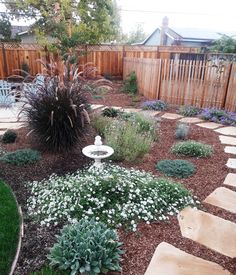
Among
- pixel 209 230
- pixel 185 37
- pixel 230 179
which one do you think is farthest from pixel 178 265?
pixel 185 37

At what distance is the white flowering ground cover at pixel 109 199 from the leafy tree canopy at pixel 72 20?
303 inches

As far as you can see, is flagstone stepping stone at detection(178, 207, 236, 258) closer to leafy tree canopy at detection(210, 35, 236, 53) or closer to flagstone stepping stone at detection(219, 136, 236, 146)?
flagstone stepping stone at detection(219, 136, 236, 146)

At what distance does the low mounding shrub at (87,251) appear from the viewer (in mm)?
1713

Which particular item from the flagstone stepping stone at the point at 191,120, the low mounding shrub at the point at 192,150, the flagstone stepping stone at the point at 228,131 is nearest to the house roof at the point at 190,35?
the flagstone stepping stone at the point at 191,120

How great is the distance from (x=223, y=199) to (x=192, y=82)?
4.80 m

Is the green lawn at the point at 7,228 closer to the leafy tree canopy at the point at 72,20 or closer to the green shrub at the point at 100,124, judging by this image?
the green shrub at the point at 100,124

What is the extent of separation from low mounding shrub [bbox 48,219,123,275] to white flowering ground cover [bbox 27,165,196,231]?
0.33m

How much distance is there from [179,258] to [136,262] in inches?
13.1

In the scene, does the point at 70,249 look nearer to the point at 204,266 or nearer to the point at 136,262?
the point at 136,262

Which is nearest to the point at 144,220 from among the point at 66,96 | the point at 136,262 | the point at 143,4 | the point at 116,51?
the point at 136,262

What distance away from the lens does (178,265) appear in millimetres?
1852

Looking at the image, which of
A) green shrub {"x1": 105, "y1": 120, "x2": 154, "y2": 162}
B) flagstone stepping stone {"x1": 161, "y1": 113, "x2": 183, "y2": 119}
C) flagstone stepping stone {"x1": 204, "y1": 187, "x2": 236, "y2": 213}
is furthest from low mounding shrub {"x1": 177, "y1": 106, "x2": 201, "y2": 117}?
flagstone stepping stone {"x1": 204, "y1": 187, "x2": 236, "y2": 213}

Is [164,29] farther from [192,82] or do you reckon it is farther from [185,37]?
[192,82]

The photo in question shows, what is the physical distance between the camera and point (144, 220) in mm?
2316
